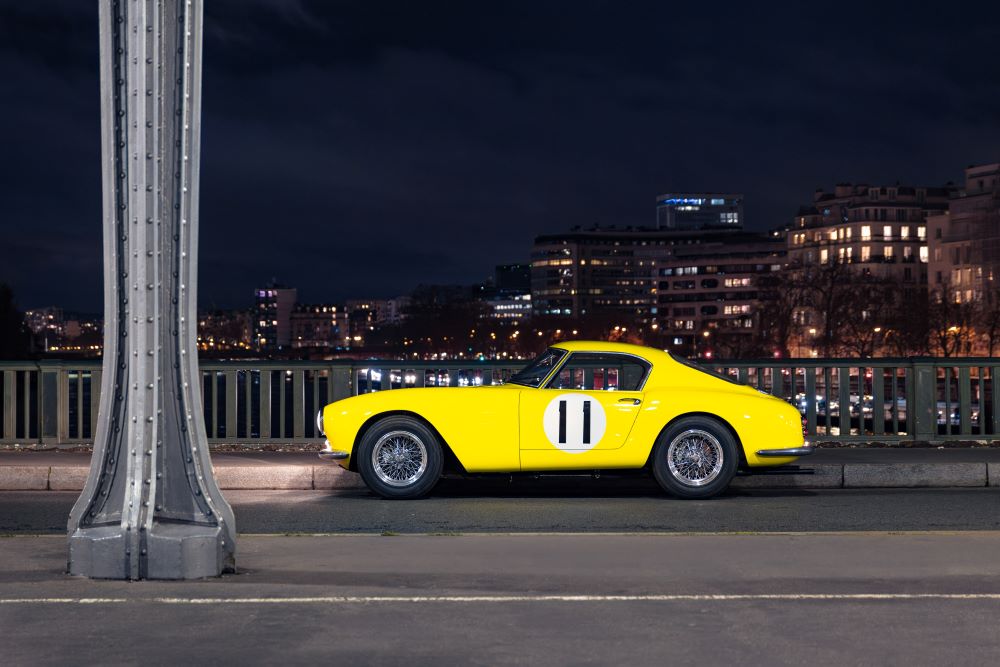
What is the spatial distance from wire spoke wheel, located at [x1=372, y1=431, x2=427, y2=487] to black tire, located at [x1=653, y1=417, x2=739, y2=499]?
2169mm

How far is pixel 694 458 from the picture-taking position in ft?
40.1

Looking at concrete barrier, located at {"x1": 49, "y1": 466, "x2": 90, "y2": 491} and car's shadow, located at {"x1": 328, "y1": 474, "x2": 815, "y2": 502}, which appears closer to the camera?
car's shadow, located at {"x1": 328, "y1": 474, "x2": 815, "y2": 502}

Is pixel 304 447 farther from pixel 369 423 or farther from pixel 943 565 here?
pixel 943 565

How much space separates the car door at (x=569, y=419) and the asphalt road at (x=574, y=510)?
1.57ft

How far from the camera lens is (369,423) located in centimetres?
1207

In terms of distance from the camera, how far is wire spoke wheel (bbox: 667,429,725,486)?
1215 centimetres

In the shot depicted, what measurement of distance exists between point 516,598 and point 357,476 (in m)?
6.28

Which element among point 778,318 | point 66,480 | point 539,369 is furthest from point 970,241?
point 66,480

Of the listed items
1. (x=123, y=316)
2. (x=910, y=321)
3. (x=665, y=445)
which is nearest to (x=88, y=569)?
(x=123, y=316)

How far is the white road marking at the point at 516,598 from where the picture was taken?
7090 millimetres

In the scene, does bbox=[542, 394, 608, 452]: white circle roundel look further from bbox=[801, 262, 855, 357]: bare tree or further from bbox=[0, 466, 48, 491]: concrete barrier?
bbox=[801, 262, 855, 357]: bare tree

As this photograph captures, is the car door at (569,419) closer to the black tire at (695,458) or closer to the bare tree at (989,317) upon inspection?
the black tire at (695,458)

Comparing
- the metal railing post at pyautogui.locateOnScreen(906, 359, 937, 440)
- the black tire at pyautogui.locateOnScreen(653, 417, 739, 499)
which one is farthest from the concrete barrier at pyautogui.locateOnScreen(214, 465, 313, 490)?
the metal railing post at pyautogui.locateOnScreen(906, 359, 937, 440)

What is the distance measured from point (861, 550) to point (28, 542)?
19.0 feet
